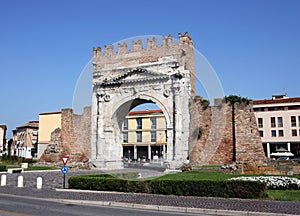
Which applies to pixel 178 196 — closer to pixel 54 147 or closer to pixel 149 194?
pixel 149 194

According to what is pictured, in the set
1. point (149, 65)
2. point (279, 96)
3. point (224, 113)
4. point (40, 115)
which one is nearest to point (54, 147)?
point (149, 65)

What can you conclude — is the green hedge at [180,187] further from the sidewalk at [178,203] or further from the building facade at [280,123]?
the building facade at [280,123]

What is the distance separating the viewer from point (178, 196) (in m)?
10.5

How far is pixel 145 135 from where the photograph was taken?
152 feet

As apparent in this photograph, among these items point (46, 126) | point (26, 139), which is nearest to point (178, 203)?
point (46, 126)

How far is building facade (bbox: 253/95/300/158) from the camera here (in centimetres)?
Answer: 4088

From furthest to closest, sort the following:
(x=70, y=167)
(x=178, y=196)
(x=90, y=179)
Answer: (x=70, y=167) < (x=90, y=179) < (x=178, y=196)

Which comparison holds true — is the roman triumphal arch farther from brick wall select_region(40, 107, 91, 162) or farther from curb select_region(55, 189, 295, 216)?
curb select_region(55, 189, 295, 216)

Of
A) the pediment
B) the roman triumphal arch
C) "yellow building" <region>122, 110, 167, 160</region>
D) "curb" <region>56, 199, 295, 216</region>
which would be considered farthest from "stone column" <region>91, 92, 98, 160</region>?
"yellow building" <region>122, 110, 167, 160</region>

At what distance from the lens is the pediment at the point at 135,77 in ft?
71.9

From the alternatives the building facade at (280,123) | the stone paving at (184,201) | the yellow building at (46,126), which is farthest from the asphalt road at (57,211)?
the building facade at (280,123)

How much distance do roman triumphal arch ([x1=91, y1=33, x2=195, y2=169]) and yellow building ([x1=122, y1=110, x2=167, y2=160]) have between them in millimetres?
20621

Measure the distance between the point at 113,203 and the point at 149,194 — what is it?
6.00ft

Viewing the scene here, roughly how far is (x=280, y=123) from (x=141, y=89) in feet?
86.0
